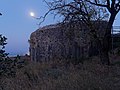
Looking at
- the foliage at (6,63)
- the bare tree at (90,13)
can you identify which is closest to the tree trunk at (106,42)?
the bare tree at (90,13)

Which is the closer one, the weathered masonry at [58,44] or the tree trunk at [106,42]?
the tree trunk at [106,42]

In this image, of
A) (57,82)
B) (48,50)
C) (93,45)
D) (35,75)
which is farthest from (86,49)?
(57,82)

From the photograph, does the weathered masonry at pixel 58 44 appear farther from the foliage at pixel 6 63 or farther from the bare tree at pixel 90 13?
the foliage at pixel 6 63

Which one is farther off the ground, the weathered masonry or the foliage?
the weathered masonry

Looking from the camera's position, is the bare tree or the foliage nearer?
the foliage

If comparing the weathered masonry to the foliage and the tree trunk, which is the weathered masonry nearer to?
the tree trunk

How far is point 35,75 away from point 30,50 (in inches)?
704

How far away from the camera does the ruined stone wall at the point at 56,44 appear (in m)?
25.6

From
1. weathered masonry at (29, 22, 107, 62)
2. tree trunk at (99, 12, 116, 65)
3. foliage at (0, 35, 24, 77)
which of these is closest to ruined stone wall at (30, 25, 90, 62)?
weathered masonry at (29, 22, 107, 62)

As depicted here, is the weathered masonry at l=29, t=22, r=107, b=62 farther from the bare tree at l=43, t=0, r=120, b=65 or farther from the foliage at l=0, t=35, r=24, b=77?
the foliage at l=0, t=35, r=24, b=77

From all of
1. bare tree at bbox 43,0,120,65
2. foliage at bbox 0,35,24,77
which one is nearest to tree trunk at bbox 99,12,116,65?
bare tree at bbox 43,0,120,65

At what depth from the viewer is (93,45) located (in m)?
25.8

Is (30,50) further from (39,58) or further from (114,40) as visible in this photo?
(114,40)

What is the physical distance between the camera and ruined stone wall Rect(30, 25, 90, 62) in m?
25.6
